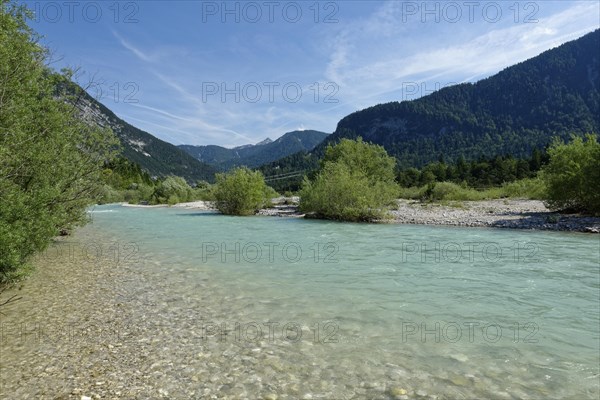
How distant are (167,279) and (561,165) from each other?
103ft

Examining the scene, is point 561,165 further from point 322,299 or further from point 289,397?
point 289,397

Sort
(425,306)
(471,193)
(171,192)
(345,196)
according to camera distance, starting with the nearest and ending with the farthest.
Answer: (425,306) < (345,196) < (471,193) < (171,192)

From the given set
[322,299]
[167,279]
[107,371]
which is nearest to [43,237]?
[167,279]

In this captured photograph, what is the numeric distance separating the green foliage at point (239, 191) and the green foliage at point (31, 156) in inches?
1153

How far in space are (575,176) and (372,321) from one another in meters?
28.0

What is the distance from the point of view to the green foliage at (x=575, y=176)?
2817cm

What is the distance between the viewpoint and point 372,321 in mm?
8922

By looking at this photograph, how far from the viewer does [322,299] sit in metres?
10.7

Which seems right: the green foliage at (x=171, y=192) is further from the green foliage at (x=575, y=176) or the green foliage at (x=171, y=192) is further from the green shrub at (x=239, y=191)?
the green foliage at (x=575, y=176)

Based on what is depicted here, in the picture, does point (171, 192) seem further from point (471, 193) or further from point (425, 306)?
point (425, 306)

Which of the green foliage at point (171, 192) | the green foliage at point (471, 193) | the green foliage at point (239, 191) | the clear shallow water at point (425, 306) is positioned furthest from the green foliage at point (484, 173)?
the clear shallow water at point (425, 306)

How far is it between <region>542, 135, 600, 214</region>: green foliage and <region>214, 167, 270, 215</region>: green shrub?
30756 millimetres

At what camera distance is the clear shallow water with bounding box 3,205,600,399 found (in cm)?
610

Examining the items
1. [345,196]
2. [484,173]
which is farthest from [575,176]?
[484,173]
